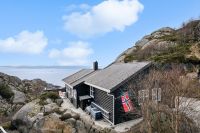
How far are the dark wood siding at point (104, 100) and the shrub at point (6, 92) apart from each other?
2880 cm

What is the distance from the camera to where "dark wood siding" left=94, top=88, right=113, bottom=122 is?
2698 cm

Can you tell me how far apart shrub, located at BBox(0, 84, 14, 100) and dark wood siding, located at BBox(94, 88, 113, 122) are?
2880 centimetres

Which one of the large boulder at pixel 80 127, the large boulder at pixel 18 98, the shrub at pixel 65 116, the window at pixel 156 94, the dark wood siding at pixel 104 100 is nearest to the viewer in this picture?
the window at pixel 156 94

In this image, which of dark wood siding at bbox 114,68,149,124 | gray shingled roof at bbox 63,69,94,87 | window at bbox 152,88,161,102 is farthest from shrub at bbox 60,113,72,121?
window at bbox 152,88,161,102

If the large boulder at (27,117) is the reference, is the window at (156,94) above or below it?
above

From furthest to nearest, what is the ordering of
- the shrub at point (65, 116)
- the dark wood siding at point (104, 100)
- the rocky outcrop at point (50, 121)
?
1. the shrub at point (65, 116)
2. the rocky outcrop at point (50, 121)
3. the dark wood siding at point (104, 100)

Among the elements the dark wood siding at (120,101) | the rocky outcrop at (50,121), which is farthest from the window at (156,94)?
the rocky outcrop at (50,121)

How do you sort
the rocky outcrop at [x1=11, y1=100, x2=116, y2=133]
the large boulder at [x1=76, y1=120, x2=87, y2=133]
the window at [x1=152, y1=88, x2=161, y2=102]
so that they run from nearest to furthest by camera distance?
the window at [x1=152, y1=88, x2=161, y2=102]
the large boulder at [x1=76, y1=120, x2=87, y2=133]
the rocky outcrop at [x1=11, y1=100, x2=116, y2=133]

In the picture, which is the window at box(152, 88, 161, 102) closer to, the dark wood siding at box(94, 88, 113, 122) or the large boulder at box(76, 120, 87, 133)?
the dark wood siding at box(94, 88, 113, 122)

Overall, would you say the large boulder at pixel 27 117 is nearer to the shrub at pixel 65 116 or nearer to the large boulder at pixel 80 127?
the shrub at pixel 65 116

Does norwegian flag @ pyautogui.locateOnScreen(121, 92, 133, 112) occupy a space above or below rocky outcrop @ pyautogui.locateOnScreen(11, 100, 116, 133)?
above

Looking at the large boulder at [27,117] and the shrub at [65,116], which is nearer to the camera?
the shrub at [65,116]

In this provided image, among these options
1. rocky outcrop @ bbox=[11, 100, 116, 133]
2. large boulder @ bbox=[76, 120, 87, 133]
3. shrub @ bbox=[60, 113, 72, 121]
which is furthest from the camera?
shrub @ bbox=[60, 113, 72, 121]

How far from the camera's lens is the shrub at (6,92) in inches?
2184
